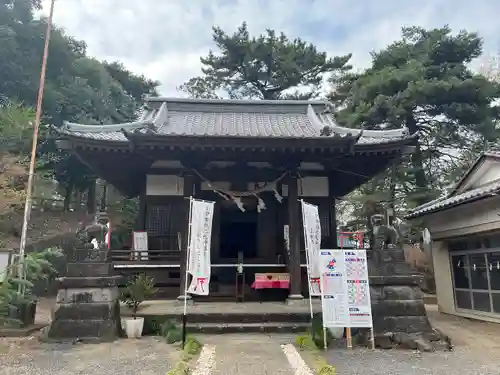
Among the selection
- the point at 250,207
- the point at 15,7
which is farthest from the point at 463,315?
the point at 15,7

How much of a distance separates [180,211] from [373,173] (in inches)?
226

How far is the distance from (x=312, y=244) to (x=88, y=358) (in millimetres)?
4336

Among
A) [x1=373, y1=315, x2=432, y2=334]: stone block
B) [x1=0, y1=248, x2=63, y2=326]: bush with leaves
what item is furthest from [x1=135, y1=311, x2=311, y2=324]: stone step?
[x1=0, y1=248, x2=63, y2=326]: bush with leaves

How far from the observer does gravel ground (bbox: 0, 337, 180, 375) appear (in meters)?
5.26

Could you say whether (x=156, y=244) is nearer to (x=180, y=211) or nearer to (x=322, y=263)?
(x=180, y=211)

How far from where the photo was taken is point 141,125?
37.9 ft

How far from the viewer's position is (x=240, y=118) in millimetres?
14023

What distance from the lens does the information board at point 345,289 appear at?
21.7ft

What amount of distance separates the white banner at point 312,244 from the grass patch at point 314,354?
81cm

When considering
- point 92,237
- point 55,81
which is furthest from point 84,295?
point 55,81

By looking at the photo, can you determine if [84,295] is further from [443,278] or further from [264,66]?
[264,66]

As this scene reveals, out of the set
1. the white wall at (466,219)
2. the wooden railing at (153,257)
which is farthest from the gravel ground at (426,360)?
the wooden railing at (153,257)

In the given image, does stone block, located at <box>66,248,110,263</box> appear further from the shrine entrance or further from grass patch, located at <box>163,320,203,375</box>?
the shrine entrance

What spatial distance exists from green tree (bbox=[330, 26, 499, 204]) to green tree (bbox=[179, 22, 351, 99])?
6.80 metres
